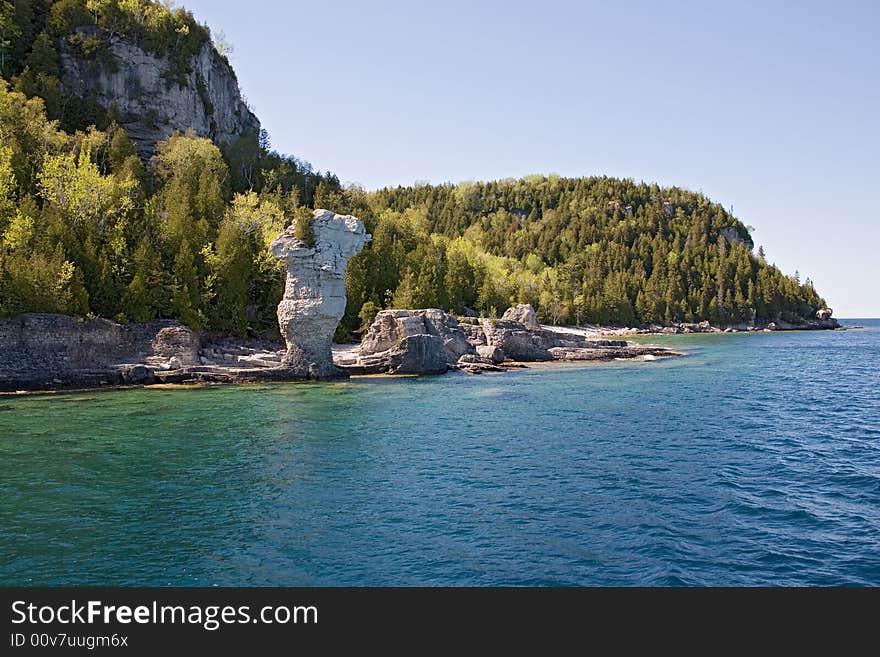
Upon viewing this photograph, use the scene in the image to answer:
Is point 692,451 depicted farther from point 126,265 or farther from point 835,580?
point 126,265

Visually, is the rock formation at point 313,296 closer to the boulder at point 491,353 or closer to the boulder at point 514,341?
the boulder at point 491,353

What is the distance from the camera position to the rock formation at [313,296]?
48219 mm

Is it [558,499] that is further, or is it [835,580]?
[558,499]

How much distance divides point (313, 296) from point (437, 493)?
32937mm

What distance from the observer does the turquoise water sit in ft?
41.3

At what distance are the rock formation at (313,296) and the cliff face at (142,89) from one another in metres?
35.8

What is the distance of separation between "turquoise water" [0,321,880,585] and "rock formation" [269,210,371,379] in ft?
43.5

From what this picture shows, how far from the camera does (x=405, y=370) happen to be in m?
51.9

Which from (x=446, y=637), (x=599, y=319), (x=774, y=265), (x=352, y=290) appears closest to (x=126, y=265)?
(x=352, y=290)

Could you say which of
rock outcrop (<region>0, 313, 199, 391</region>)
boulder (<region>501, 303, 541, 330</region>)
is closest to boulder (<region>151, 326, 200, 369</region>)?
rock outcrop (<region>0, 313, 199, 391</region>)

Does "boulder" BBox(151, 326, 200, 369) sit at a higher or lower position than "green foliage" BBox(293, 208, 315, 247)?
lower

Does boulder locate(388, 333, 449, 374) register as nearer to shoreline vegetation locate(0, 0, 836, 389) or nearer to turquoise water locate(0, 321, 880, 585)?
shoreline vegetation locate(0, 0, 836, 389)

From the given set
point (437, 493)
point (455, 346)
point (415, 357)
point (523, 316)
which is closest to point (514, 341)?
point (523, 316)

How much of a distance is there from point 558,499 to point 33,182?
177 feet
